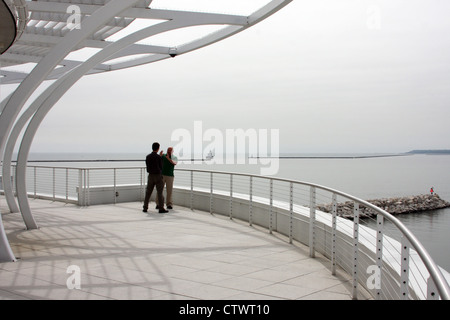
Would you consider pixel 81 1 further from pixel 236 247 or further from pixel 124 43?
pixel 236 247

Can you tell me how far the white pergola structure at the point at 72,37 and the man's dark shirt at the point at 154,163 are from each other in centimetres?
239

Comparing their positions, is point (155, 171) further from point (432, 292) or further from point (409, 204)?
point (409, 204)

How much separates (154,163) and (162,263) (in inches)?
189

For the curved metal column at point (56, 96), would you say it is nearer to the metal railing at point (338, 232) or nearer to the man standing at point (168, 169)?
the man standing at point (168, 169)

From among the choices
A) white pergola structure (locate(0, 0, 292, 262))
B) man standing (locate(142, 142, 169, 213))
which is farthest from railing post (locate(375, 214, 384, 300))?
man standing (locate(142, 142, 169, 213))

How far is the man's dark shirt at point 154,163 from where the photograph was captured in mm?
10312

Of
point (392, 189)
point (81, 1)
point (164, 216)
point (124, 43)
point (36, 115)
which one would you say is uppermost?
point (81, 1)

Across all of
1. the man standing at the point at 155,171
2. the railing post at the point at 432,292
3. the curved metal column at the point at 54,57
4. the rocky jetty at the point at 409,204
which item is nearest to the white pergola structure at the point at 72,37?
the curved metal column at the point at 54,57

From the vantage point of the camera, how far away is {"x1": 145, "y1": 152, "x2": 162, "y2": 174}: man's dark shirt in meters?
10.3

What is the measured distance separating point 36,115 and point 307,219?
215 inches

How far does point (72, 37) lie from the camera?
6.69m
